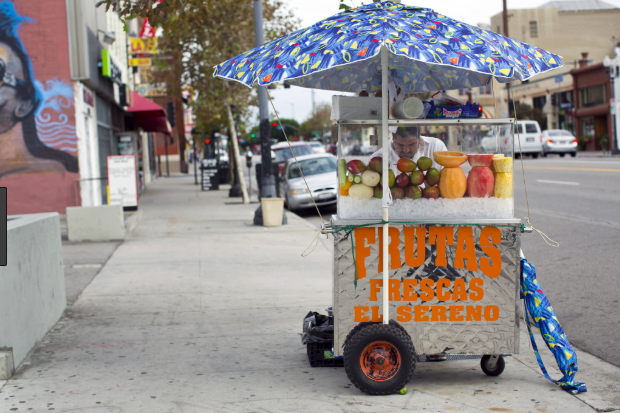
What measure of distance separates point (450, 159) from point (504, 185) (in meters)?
Answer: 0.39

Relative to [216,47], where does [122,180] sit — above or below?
below

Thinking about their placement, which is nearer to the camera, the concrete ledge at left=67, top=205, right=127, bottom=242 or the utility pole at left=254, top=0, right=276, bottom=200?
the concrete ledge at left=67, top=205, right=127, bottom=242

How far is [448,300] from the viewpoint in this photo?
422 cm

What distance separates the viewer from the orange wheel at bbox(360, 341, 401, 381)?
13.5 feet

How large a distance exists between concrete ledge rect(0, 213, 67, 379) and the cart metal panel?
2.32m

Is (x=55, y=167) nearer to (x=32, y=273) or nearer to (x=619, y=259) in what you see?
(x=32, y=273)

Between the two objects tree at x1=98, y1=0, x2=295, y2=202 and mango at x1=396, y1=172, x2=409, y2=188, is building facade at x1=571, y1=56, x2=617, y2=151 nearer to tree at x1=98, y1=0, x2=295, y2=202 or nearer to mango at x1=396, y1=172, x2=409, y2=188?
tree at x1=98, y1=0, x2=295, y2=202

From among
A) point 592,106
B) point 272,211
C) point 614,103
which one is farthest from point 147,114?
point 592,106

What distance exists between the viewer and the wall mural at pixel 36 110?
14.1 metres

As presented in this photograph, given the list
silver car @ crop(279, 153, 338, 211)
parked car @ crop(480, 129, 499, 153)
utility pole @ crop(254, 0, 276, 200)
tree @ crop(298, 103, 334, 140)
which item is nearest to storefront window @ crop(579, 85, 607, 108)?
silver car @ crop(279, 153, 338, 211)

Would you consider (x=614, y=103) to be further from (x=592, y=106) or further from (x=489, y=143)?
(x=489, y=143)

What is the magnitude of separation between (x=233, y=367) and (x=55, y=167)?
1116 cm

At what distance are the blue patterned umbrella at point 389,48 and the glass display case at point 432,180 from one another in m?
0.48

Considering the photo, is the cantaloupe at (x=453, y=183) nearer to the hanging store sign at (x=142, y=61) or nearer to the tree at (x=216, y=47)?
the tree at (x=216, y=47)
